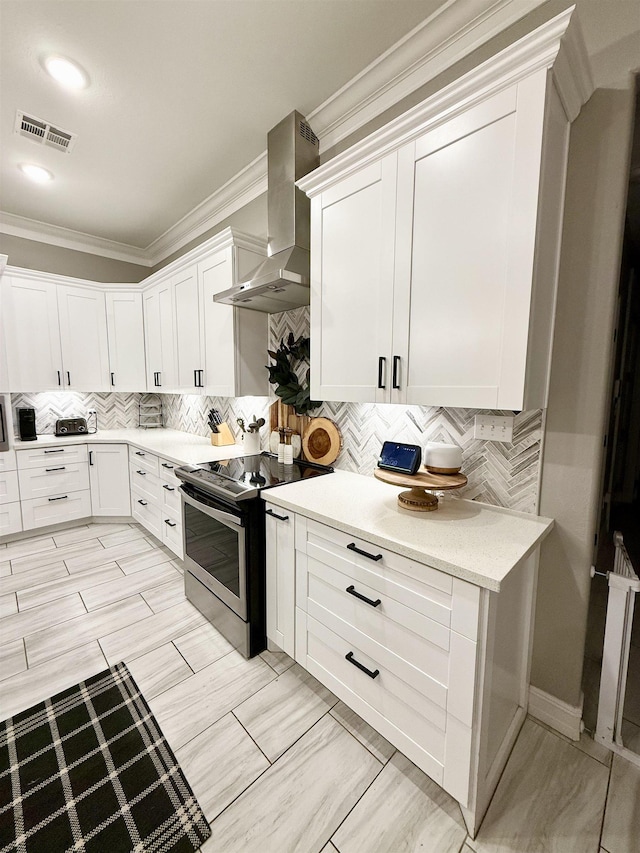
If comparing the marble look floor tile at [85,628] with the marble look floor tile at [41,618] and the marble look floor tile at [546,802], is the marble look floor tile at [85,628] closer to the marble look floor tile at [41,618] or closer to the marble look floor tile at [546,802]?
the marble look floor tile at [41,618]

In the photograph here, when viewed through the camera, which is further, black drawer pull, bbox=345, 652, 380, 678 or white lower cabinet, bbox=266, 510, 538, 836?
black drawer pull, bbox=345, 652, 380, 678

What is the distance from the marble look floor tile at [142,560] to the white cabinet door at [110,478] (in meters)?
0.76

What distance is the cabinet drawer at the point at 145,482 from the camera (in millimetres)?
3088

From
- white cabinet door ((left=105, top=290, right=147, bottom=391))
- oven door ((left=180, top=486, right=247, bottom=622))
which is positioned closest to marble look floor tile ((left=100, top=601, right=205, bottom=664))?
oven door ((left=180, top=486, right=247, bottom=622))

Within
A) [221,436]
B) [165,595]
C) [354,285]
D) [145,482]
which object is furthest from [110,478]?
[354,285]

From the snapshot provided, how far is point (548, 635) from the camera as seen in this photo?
1.57 metres

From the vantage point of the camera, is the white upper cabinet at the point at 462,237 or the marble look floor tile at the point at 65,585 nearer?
the white upper cabinet at the point at 462,237

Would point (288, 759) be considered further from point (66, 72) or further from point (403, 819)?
point (66, 72)

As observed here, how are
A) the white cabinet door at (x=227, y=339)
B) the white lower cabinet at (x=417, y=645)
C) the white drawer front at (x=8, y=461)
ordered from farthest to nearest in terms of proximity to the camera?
the white drawer front at (x=8, y=461)
the white cabinet door at (x=227, y=339)
the white lower cabinet at (x=417, y=645)

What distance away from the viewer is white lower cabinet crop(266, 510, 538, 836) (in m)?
1.11

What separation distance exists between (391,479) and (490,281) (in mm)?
837

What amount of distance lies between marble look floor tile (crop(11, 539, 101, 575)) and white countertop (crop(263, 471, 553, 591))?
8.05ft

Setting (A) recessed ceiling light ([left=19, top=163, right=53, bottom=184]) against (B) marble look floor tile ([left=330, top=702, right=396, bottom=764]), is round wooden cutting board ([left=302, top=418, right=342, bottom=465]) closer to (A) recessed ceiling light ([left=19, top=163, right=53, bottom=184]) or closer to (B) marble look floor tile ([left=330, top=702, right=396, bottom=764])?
(B) marble look floor tile ([left=330, top=702, right=396, bottom=764])

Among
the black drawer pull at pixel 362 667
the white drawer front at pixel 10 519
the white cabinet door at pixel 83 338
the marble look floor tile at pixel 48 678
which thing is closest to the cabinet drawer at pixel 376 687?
the black drawer pull at pixel 362 667
